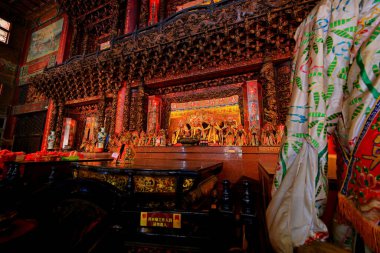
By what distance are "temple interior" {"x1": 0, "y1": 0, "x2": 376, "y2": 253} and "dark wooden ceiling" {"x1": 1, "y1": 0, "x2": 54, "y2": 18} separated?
11 cm

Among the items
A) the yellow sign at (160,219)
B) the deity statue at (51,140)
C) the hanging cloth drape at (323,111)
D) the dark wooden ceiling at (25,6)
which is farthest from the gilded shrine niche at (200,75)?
the dark wooden ceiling at (25,6)

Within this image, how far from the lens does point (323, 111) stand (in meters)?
0.84

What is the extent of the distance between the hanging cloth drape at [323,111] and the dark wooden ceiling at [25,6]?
15436 mm

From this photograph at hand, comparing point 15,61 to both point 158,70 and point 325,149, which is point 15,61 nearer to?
point 158,70

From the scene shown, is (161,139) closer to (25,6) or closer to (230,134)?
(230,134)

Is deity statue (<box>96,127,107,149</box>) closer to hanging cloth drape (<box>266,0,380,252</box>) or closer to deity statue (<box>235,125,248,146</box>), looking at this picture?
deity statue (<box>235,125,248,146</box>)

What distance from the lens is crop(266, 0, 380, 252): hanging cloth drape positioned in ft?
2.38

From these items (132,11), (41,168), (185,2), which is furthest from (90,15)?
(41,168)

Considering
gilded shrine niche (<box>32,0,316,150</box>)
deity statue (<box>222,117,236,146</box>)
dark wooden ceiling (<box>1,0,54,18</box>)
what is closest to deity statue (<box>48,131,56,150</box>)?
gilded shrine niche (<box>32,0,316,150</box>)

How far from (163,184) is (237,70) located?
3.94 metres

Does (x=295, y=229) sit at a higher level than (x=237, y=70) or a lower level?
lower

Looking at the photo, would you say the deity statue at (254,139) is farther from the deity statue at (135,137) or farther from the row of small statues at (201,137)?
the deity statue at (135,137)

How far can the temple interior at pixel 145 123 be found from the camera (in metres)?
1.03

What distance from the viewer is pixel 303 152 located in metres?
0.84
